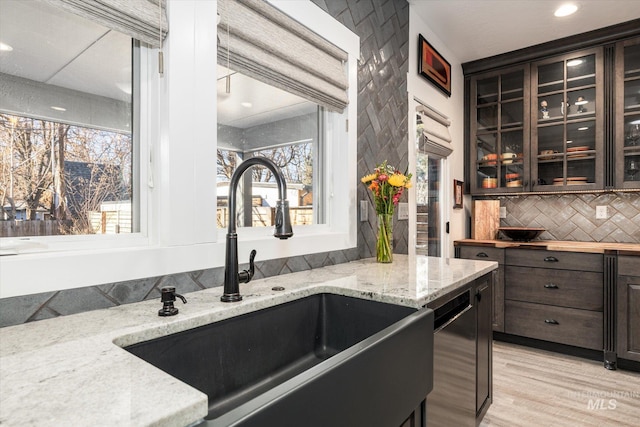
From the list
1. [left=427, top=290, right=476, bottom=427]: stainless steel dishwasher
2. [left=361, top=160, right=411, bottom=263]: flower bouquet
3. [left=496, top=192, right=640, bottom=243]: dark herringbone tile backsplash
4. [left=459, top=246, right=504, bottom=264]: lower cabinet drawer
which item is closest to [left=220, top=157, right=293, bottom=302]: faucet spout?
[left=427, top=290, right=476, bottom=427]: stainless steel dishwasher

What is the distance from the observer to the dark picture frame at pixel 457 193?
3.63 meters

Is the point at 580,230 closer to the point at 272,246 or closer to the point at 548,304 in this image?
the point at 548,304

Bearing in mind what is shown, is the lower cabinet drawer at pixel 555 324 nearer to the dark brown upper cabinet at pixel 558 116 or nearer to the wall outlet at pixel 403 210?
the dark brown upper cabinet at pixel 558 116

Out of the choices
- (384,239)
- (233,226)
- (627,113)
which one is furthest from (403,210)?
(627,113)

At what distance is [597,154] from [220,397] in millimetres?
3652

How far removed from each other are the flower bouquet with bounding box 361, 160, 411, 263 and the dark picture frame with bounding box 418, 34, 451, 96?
1.36 m

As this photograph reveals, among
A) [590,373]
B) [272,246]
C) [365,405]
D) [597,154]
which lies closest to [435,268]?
[272,246]

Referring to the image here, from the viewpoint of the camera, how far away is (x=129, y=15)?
109cm

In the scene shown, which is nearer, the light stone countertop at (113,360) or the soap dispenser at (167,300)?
the light stone countertop at (113,360)

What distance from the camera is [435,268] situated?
1.87 metres

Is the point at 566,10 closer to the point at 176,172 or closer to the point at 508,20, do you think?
the point at 508,20

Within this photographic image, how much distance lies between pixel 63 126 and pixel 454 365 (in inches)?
68.0

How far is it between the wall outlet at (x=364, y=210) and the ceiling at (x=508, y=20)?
166 centimetres

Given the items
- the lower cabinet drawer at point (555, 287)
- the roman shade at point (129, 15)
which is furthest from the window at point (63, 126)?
the lower cabinet drawer at point (555, 287)
